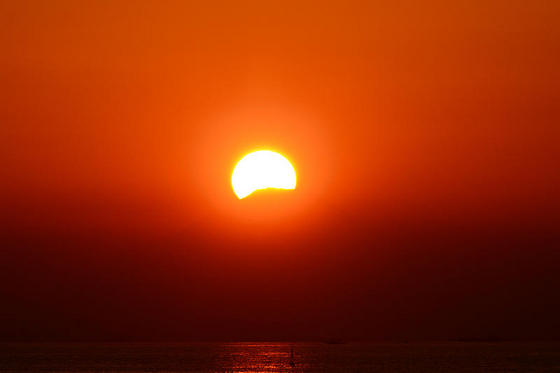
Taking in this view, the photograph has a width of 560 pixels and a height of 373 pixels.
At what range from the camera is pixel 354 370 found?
484 ft

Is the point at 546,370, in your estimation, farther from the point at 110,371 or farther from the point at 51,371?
the point at 51,371

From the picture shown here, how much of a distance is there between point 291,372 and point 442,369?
92.9 ft

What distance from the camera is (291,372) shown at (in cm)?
14325

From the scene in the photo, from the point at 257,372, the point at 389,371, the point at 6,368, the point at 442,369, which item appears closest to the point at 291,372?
the point at 257,372

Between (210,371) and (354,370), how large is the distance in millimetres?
25315

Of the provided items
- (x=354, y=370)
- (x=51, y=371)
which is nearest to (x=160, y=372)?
(x=51, y=371)

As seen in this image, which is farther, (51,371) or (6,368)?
(6,368)

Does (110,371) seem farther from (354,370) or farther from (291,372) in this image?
(354,370)

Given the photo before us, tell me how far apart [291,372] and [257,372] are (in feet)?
19.0

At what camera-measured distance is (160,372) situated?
461 feet

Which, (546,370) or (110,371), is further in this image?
(546,370)

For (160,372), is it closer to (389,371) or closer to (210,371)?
(210,371)

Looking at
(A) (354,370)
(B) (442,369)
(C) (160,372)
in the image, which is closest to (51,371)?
(C) (160,372)

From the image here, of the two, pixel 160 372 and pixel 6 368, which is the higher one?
pixel 6 368
